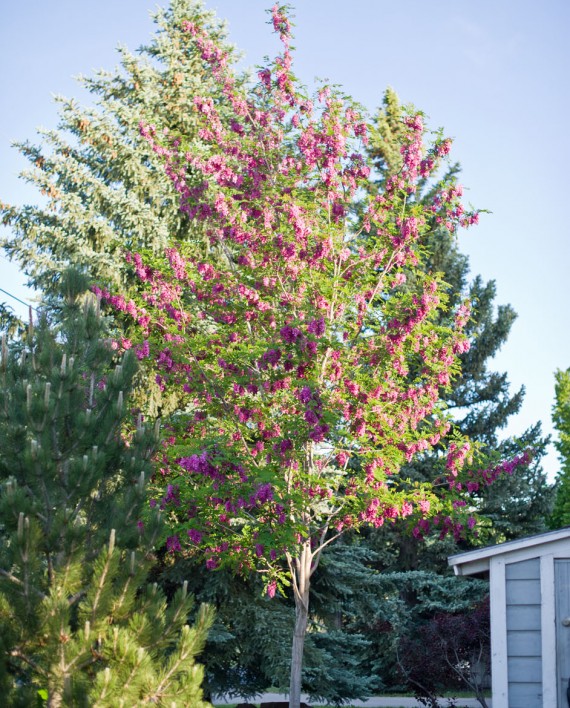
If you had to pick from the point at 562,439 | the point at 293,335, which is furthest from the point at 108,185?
the point at 562,439

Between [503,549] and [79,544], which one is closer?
[79,544]

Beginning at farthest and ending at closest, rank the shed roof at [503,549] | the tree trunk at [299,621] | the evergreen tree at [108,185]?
the evergreen tree at [108,185], the tree trunk at [299,621], the shed roof at [503,549]

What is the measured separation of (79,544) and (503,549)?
4.26 meters

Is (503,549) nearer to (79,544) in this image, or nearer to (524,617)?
(524,617)

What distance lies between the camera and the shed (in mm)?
8648

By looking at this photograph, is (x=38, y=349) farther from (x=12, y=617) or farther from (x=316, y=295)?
(x=316, y=295)

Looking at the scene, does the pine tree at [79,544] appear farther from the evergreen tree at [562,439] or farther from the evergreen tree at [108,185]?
the evergreen tree at [562,439]

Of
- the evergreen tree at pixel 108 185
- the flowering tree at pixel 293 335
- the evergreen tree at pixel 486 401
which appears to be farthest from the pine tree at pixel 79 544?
the evergreen tree at pixel 486 401

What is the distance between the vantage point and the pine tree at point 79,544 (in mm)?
6152

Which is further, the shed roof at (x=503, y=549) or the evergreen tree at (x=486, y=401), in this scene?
the evergreen tree at (x=486, y=401)

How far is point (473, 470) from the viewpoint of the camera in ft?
39.5

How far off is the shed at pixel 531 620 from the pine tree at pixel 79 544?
3443mm

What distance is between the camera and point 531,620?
8.83m

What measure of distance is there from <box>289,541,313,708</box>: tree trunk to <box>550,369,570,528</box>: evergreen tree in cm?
2299
